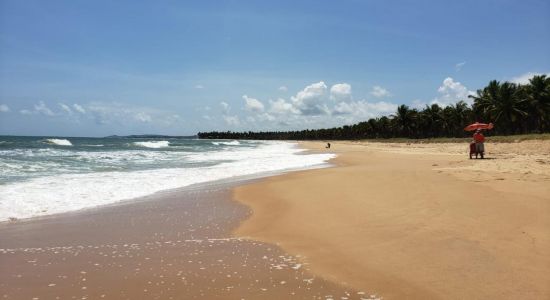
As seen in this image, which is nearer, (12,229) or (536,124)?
(12,229)

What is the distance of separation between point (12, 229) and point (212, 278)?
514 cm

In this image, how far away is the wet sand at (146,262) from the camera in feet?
15.3

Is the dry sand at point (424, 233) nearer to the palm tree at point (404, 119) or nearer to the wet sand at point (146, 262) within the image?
the wet sand at point (146, 262)

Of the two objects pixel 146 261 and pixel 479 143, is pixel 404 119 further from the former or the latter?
pixel 146 261

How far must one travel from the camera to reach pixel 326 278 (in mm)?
5020

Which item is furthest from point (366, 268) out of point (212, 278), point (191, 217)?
point (191, 217)

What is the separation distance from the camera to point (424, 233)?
21.8 ft

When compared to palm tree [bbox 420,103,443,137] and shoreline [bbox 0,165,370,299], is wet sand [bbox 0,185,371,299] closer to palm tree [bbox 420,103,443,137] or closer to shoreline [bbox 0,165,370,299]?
shoreline [bbox 0,165,370,299]

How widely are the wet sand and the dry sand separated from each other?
1.67ft

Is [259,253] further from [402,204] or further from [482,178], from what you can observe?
[482,178]

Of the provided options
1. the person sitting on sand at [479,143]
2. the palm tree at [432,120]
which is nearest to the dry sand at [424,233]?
the person sitting on sand at [479,143]

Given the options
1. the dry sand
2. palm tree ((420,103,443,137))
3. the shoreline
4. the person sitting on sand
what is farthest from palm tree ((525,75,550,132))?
the shoreline

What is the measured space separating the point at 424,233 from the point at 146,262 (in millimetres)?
4313

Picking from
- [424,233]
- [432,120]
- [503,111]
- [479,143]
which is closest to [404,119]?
[432,120]
